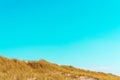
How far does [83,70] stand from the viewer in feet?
121

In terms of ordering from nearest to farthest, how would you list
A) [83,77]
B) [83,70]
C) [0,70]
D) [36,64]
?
[0,70] < [83,77] < [36,64] < [83,70]

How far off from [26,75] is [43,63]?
744 cm

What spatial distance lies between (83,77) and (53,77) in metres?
4.08

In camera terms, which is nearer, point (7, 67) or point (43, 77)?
point (43, 77)

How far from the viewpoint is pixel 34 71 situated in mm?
31500

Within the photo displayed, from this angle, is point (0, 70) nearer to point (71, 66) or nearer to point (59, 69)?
point (59, 69)

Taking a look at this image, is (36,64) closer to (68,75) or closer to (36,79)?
(68,75)

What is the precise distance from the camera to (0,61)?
3088cm

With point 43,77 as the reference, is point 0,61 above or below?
above

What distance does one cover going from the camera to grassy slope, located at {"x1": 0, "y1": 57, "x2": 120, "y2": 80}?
26481mm

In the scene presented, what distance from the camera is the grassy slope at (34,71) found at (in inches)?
1043

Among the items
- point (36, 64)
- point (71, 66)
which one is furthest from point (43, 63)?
point (71, 66)

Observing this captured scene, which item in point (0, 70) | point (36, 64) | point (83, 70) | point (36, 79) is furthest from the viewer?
point (83, 70)

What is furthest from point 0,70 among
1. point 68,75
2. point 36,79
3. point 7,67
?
point 68,75
